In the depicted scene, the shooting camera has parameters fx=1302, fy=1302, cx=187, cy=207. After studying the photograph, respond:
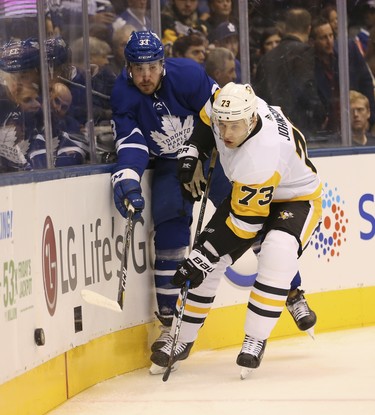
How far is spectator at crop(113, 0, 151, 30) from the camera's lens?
5.49 metres

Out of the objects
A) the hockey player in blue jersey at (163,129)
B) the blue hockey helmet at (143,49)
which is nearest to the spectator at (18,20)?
the blue hockey helmet at (143,49)

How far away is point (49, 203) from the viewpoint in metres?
4.45

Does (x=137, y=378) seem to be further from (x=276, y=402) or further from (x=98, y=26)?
(x=98, y=26)

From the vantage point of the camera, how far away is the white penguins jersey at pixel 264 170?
4730mm

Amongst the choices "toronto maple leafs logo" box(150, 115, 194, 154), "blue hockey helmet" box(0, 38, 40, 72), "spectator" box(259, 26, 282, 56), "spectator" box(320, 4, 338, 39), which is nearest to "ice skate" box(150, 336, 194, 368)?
"toronto maple leafs logo" box(150, 115, 194, 154)

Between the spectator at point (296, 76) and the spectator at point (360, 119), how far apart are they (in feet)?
0.53

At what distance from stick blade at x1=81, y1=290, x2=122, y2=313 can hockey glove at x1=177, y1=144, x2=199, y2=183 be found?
639mm

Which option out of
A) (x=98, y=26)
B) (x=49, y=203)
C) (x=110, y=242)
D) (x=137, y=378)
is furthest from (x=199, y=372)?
(x=98, y=26)

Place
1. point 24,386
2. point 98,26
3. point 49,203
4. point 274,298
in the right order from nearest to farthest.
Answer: point 24,386 → point 49,203 → point 274,298 → point 98,26

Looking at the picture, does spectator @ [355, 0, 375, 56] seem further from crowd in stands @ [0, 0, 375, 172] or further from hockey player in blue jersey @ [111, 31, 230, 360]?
hockey player in blue jersey @ [111, 31, 230, 360]

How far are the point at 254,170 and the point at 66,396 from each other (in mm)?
1053

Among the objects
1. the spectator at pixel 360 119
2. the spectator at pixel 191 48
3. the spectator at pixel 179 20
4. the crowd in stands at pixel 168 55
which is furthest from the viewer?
the spectator at pixel 360 119

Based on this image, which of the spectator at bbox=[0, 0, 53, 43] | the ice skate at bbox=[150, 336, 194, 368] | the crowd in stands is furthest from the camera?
the ice skate at bbox=[150, 336, 194, 368]

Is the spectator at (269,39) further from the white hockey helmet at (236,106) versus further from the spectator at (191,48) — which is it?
the white hockey helmet at (236,106)
